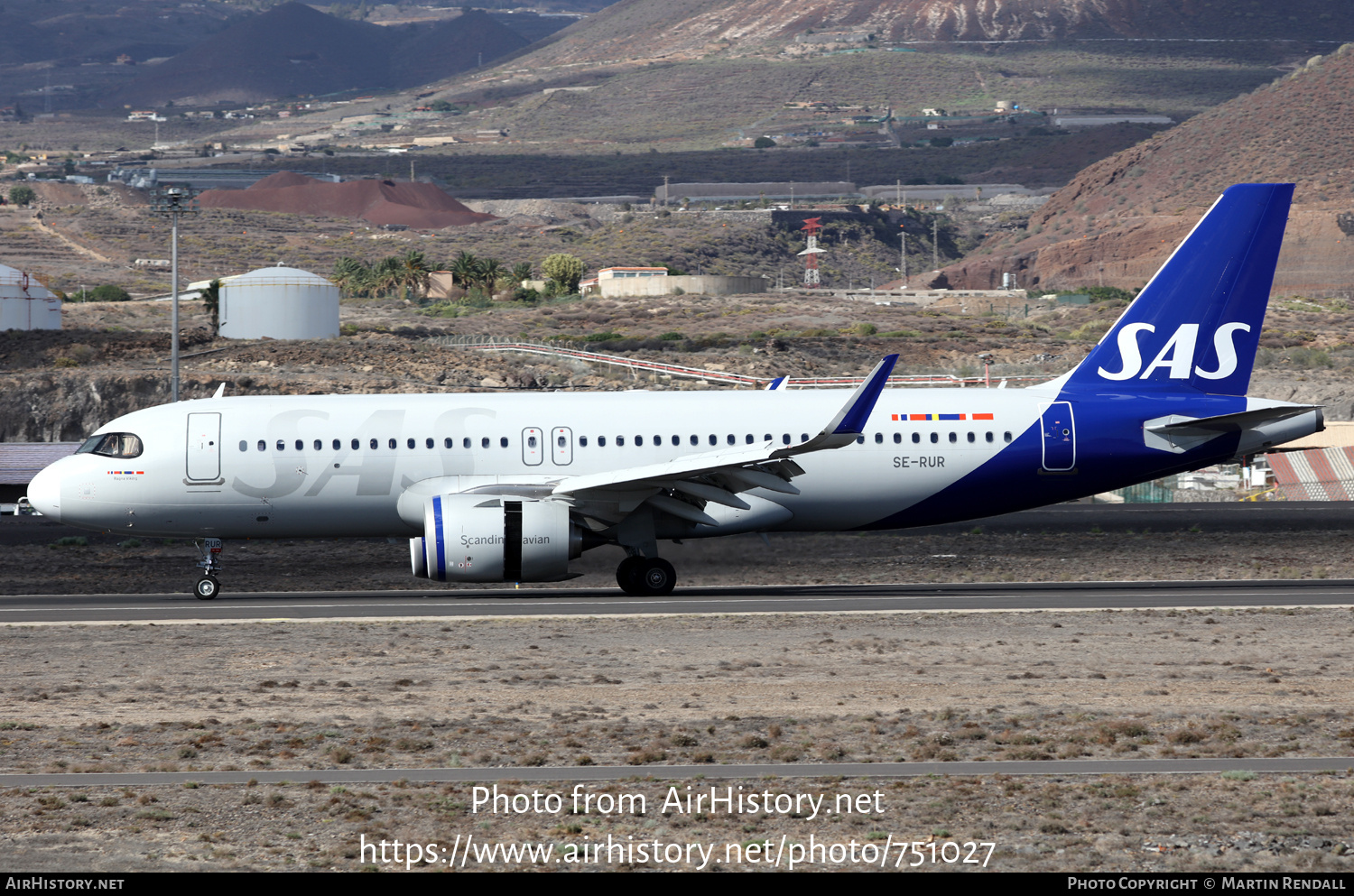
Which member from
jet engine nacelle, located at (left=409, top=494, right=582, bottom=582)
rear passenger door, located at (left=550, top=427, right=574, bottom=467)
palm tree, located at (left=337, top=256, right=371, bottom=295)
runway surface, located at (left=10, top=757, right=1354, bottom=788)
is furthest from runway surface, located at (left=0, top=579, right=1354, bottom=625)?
palm tree, located at (left=337, top=256, right=371, bottom=295)

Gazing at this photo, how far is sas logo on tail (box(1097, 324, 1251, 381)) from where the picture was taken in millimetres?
29562

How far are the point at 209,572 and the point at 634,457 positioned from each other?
8.79 m

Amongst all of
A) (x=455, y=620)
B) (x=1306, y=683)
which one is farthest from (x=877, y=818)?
(x=455, y=620)

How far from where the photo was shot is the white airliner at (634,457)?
2783cm

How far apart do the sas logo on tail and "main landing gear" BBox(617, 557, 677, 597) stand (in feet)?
33.1

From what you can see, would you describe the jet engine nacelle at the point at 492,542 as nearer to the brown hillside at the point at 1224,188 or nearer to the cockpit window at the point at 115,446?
the cockpit window at the point at 115,446

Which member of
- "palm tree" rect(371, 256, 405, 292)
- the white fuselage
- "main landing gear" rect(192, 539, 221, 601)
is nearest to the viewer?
"main landing gear" rect(192, 539, 221, 601)

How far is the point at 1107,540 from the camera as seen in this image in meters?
36.0

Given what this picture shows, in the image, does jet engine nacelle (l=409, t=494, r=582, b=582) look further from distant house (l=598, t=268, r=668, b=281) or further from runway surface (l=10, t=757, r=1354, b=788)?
distant house (l=598, t=268, r=668, b=281)

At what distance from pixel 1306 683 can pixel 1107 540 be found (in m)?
18.5

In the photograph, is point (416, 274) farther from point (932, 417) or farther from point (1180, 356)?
point (1180, 356)

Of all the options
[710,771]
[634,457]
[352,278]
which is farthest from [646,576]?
[352,278]

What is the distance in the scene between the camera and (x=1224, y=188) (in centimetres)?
18612

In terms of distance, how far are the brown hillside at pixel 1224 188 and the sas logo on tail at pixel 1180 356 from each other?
138 metres
